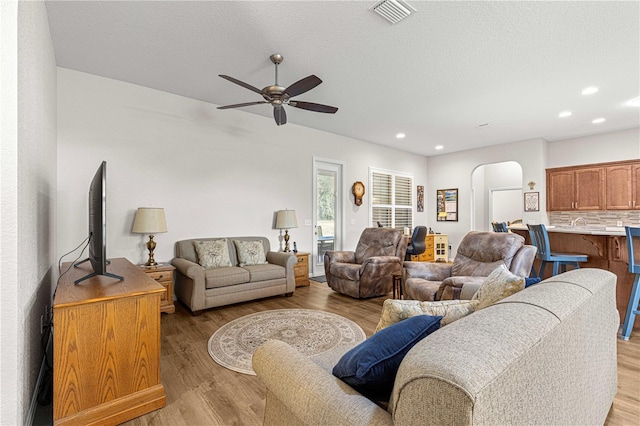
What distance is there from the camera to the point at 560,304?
104cm

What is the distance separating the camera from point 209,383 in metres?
2.13

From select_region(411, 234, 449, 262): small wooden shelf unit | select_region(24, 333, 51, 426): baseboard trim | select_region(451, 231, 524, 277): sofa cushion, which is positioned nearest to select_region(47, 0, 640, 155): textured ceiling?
select_region(451, 231, 524, 277): sofa cushion

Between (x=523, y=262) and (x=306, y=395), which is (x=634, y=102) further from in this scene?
(x=306, y=395)

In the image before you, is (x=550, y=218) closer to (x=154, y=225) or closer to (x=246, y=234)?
(x=246, y=234)

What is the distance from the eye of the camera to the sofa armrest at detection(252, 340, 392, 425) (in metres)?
0.83

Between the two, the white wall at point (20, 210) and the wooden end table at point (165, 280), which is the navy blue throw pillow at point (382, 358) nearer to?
the white wall at point (20, 210)

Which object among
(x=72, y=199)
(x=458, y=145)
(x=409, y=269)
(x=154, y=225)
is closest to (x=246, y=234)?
(x=154, y=225)

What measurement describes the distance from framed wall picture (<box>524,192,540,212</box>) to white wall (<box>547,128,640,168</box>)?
31.3 inches

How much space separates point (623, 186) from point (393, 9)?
5907 millimetres

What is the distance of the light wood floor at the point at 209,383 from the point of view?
178 cm

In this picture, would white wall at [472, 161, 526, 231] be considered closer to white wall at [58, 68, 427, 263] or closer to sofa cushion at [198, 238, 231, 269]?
white wall at [58, 68, 427, 263]

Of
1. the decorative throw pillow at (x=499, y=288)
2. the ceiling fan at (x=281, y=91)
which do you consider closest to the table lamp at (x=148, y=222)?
the ceiling fan at (x=281, y=91)

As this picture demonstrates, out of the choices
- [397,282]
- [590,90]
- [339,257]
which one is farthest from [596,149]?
[339,257]

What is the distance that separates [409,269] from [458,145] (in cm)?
447
